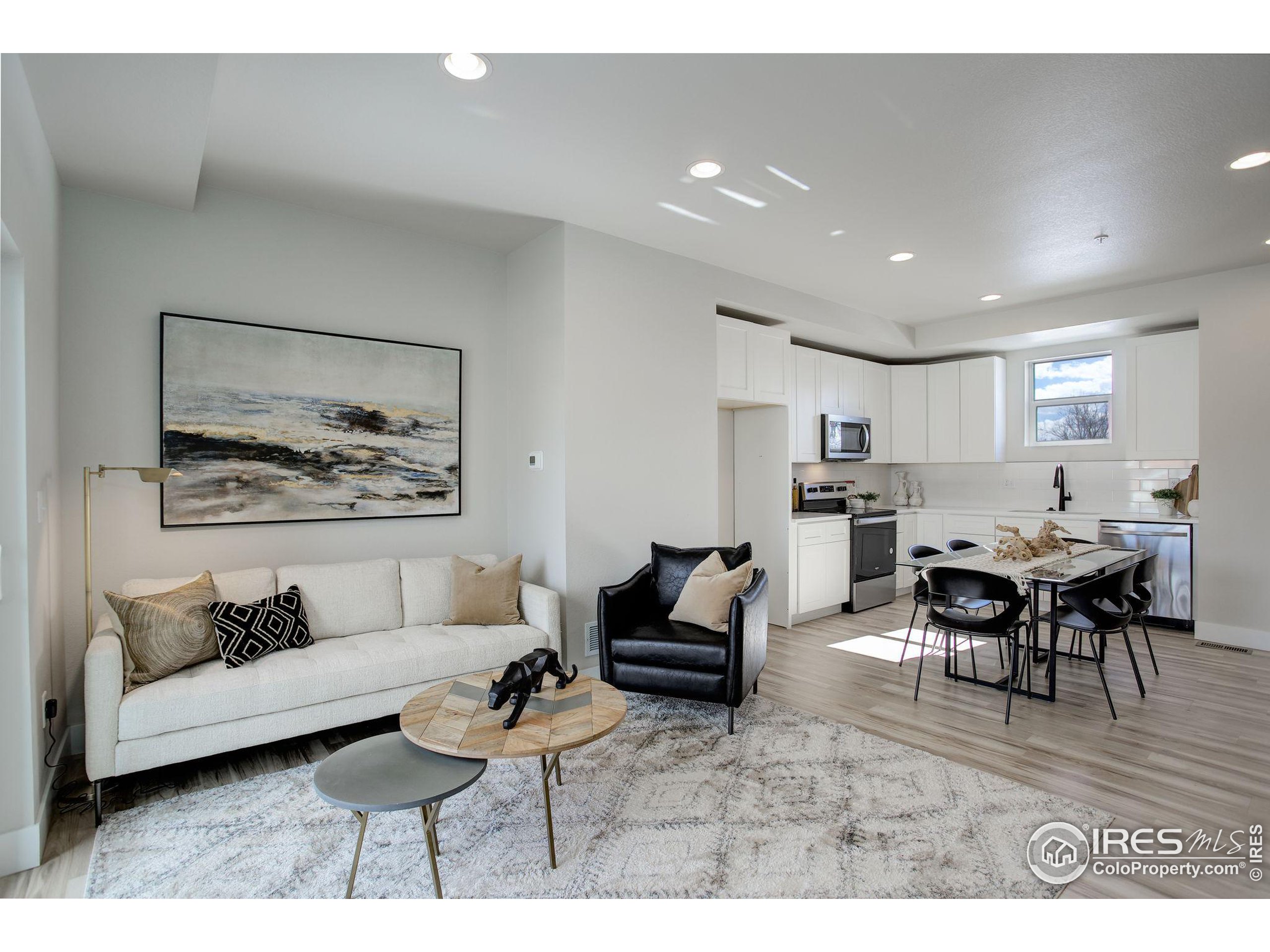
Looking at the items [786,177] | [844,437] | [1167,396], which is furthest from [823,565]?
[786,177]

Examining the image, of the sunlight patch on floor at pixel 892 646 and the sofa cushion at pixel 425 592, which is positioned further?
the sunlight patch on floor at pixel 892 646

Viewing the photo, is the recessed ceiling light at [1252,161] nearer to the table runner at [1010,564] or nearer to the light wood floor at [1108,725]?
the table runner at [1010,564]

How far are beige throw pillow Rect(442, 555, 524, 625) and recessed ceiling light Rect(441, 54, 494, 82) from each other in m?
2.38

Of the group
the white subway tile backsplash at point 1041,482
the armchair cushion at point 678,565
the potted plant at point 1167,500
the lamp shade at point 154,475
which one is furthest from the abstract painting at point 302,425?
the potted plant at point 1167,500

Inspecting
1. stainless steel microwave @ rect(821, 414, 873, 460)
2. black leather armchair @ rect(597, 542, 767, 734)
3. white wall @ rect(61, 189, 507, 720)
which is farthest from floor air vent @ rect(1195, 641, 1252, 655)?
white wall @ rect(61, 189, 507, 720)

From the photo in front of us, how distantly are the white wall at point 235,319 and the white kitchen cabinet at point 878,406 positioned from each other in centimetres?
393

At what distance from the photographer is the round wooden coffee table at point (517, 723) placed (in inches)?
79.9

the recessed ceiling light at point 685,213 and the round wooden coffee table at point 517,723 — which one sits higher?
the recessed ceiling light at point 685,213

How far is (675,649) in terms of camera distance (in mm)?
3291

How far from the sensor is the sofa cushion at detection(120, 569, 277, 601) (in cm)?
294

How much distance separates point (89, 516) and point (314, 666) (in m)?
1.14

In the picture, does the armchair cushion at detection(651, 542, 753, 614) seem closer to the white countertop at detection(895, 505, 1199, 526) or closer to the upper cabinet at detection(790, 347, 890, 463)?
the upper cabinet at detection(790, 347, 890, 463)
